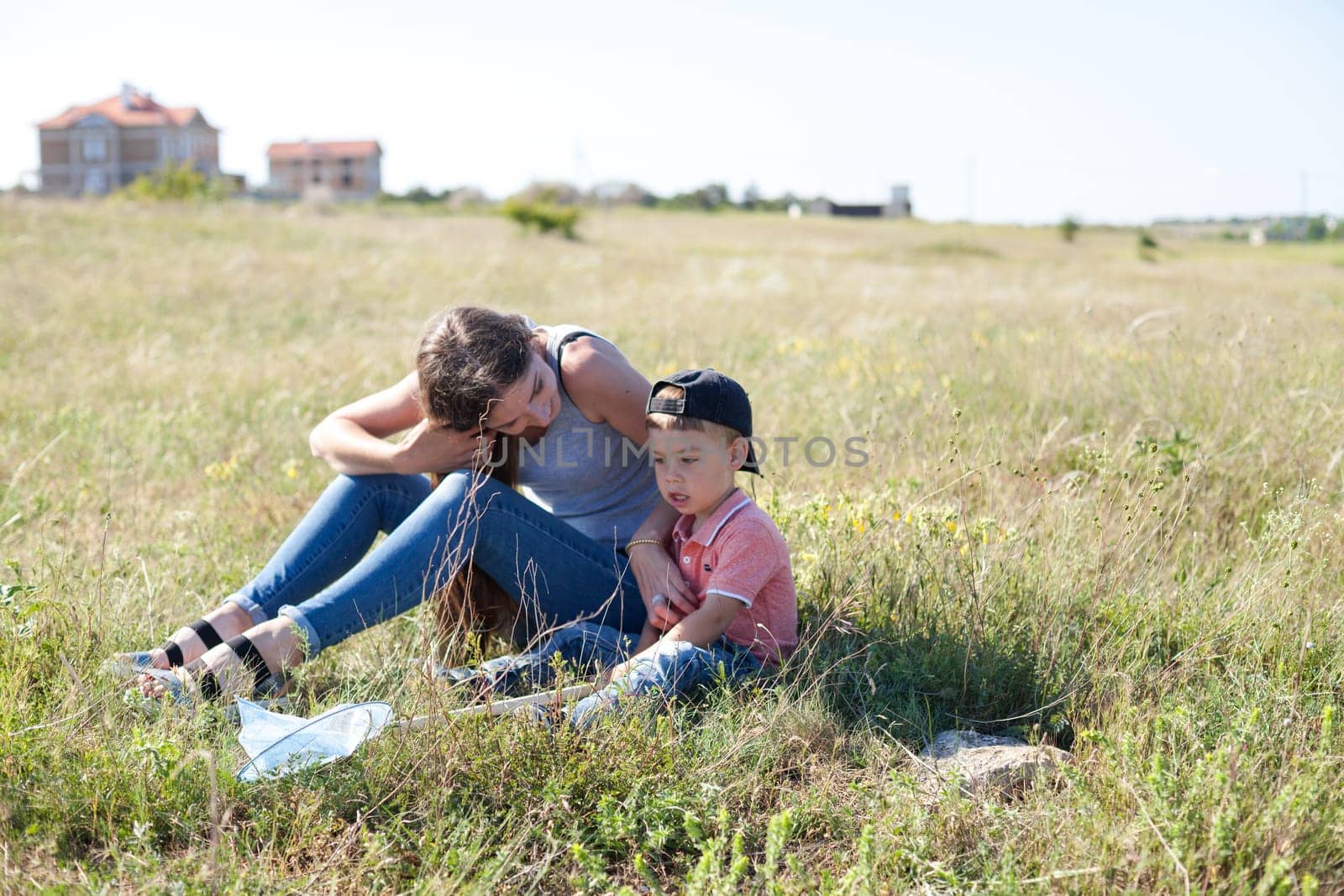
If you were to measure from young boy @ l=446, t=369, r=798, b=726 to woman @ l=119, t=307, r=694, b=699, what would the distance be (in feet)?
0.33

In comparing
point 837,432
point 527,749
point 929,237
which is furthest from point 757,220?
point 527,749

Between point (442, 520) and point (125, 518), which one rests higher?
point (442, 520)

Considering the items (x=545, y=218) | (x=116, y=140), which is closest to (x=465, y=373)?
(x=545, y=218)

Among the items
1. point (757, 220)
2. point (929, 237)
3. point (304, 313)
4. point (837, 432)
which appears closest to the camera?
point (837, 432)

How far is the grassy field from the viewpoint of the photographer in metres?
A: 2.07

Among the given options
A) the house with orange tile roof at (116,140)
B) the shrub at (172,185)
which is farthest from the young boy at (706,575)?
the house with orange tile roof at (116,140)

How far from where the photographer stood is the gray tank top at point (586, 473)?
320 centimetres

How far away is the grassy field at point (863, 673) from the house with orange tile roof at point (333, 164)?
82.2 metres

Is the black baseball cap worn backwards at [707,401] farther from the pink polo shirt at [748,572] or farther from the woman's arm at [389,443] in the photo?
the woman's arm at [389,443]

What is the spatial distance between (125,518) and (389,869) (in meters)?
2.79

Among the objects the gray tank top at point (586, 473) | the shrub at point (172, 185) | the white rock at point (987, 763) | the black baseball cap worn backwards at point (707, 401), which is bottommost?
the white rock at point (987, 763)

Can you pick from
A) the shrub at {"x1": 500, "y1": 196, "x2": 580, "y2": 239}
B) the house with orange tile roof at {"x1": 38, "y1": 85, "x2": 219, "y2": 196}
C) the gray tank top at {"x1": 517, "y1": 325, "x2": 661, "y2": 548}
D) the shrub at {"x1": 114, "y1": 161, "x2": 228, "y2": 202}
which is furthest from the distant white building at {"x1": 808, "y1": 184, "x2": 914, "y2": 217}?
the gray tank top at {"x1": 517, "y1": 325, "x2": 661, "y2": 548}

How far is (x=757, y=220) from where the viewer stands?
5266 cm

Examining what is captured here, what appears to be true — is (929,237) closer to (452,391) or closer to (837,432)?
A: (837,432)
